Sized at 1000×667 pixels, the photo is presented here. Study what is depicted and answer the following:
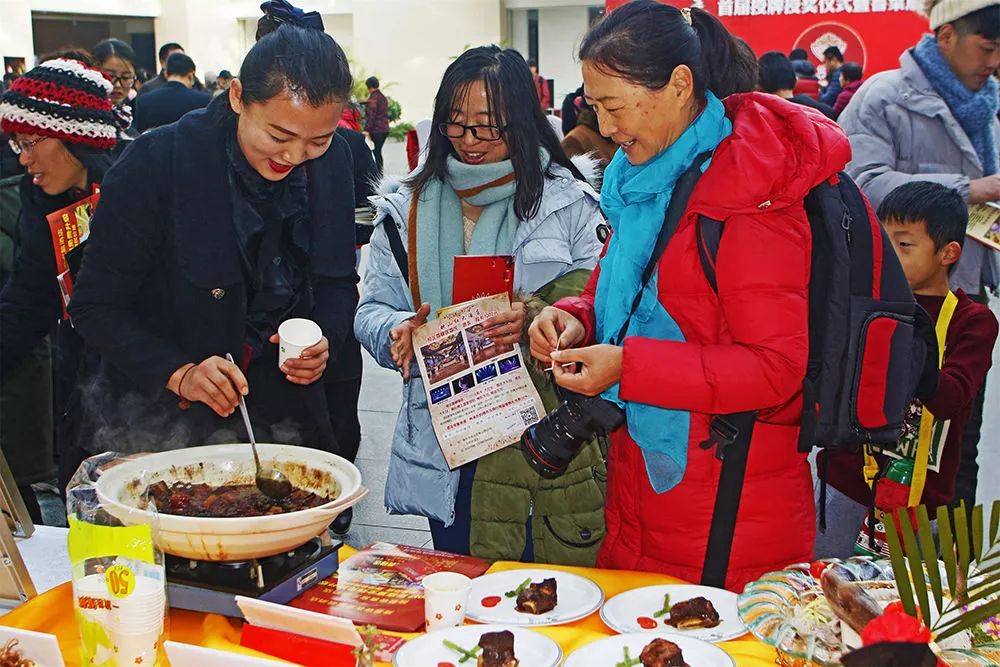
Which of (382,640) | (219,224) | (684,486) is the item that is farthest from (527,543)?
(219,224)

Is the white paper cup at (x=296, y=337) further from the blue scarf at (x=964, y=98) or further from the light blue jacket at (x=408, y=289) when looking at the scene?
the blue scarf at (x=964, y=98)

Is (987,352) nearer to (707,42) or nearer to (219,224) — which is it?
(707,42)

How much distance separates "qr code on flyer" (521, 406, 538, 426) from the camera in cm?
212

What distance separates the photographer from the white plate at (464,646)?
1389mm

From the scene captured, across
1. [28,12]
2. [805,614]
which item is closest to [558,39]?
[28,12]

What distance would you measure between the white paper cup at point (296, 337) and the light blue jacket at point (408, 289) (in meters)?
0.31

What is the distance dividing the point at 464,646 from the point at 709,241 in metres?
0.72

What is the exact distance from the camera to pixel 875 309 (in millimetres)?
1593

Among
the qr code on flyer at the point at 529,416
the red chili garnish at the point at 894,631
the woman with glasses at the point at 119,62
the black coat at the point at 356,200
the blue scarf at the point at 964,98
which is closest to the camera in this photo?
the red chili garnish at the point at 894,631

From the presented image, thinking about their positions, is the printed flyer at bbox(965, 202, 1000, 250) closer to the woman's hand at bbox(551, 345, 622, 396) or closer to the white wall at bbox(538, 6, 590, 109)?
the woman's hand at bbox(551, 345, 622, 396)

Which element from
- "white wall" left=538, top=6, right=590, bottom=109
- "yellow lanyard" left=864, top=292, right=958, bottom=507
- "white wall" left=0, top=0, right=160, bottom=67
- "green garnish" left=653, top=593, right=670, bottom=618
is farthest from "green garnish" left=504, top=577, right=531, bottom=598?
"white wall" left=538, top=6, right=590, bottom=109

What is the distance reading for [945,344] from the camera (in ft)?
8.16

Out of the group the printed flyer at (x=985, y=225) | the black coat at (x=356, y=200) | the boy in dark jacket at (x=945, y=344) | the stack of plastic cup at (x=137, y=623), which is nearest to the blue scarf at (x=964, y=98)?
the printed flyer at (x=985, y=225)

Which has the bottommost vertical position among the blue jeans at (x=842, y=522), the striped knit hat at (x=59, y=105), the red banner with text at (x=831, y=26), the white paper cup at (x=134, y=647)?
the blue jeans at (x=842, y=522)
